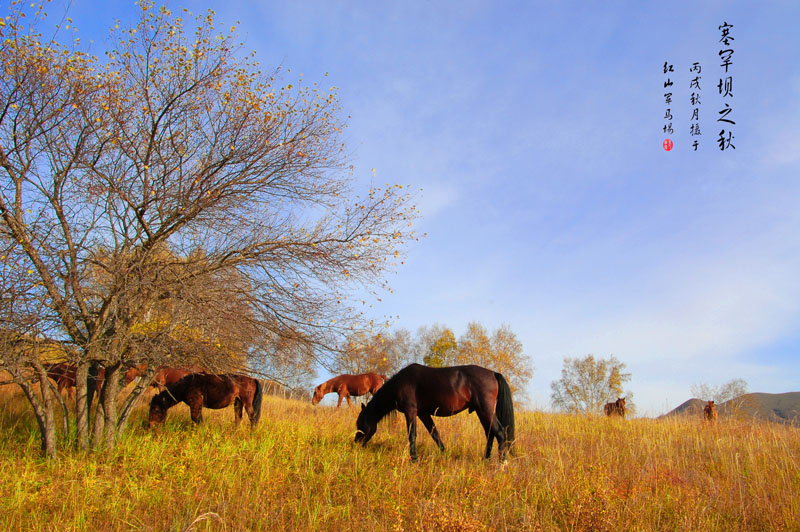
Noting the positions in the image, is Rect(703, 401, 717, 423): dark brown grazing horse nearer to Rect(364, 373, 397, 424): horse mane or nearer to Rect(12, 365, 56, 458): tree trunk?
Rect(364, 373, 397, 424): horse mane

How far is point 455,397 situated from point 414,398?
777 mm

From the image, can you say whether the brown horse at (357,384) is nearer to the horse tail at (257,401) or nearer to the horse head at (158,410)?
the horse tail at (257,401)

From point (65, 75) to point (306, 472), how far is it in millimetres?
8079

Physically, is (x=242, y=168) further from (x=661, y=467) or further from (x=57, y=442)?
(x=661, y=467)

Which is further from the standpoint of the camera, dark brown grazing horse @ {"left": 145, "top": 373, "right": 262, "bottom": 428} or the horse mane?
dark brown grazing horse @ {"left": 145, "top": 373, "right": 262, "bottom": 428}

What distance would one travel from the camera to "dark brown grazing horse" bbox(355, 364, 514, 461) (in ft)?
25.9

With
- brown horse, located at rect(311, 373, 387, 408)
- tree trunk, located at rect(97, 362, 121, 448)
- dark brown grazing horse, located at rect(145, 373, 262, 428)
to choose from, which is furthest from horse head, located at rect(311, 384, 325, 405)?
tree trunk, located at rect(97, 362, 121, 448)

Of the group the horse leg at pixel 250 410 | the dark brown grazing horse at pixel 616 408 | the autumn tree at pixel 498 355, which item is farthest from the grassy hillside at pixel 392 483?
the autumn tree at pixel 498 355

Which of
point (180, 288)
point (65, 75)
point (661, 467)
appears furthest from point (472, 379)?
point (65, 75)

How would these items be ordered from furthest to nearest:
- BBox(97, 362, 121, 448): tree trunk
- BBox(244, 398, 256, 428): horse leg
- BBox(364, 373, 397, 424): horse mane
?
BBox(244, 398, 256, 428): horse leg, BBox(364, 373, 397, 424): horse mane, BBox(97, 362, 121, 448): tree trunk

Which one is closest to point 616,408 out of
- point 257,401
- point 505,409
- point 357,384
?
point 505,409

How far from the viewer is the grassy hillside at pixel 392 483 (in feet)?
16.5

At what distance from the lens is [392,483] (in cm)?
620

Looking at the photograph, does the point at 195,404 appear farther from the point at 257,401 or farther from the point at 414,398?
the point at 414,398
